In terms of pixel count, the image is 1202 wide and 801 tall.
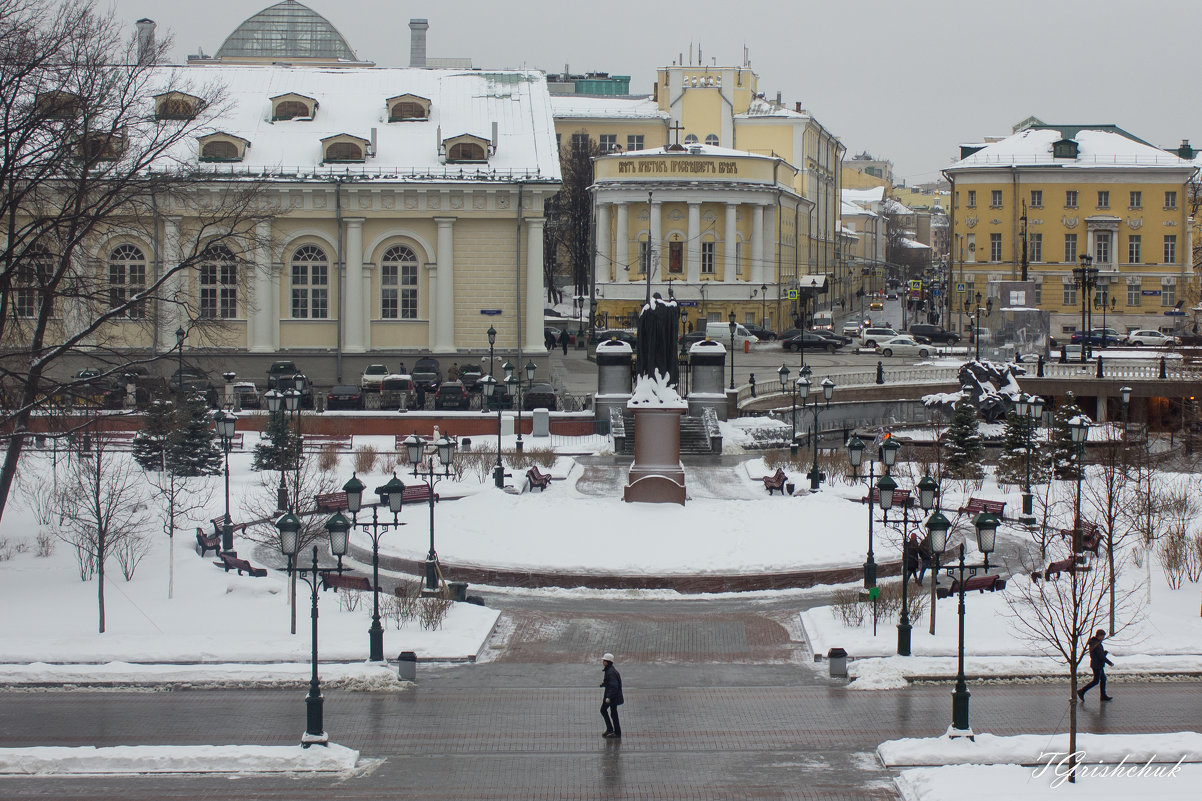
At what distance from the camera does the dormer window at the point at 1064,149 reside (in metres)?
80.9

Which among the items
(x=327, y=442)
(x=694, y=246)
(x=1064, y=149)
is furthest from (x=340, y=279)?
(x=1064, y=149)

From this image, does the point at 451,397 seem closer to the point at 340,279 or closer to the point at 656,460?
the point at 340,279

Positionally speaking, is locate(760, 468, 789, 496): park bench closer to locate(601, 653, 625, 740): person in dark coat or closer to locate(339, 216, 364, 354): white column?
locate(601, 653, 625, 740): person in dark coat

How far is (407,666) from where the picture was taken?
20.8 m

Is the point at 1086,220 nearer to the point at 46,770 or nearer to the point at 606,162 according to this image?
the point at 606,162

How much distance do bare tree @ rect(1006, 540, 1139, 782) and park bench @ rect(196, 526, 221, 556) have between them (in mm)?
15373

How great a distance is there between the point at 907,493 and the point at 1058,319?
52.7 meters

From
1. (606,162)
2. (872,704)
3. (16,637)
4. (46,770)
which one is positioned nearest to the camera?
(46,770)

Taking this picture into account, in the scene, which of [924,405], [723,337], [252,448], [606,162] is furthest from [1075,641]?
[606,162]

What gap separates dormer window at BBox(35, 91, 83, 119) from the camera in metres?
26.9

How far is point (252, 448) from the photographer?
43.0 m

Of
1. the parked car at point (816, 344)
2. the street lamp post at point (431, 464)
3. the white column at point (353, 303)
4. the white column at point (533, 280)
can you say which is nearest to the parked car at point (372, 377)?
the white column at point (353, 303)

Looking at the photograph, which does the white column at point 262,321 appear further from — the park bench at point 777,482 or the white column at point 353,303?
the park bench at point 777,482

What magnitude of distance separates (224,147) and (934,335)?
37935 mm
